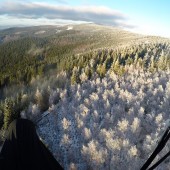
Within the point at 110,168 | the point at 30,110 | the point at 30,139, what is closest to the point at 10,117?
the point at 30,110

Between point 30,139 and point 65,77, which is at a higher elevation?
point 30,139

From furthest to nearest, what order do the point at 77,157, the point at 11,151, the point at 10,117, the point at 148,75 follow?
the point at 148,75 < the point at 10,117 < the point at 77,157 < the point at 11,151

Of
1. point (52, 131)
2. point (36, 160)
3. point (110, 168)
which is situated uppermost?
point (36, 160)

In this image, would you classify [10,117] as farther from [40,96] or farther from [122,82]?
[122,82]

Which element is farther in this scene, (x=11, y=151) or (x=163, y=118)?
(x=163, y=118)

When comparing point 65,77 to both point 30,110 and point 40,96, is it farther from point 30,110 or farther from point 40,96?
point 30,110

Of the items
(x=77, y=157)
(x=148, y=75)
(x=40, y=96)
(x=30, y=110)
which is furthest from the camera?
(x=148, y=75)

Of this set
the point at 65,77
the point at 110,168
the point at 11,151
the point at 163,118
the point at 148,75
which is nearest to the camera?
the point at 11,151

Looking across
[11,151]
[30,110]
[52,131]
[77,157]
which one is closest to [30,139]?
[11,151]

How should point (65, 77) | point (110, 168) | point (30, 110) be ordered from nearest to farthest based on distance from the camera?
1. point (110, 168)
2. point (30, 110)
3. point (65, 77)
